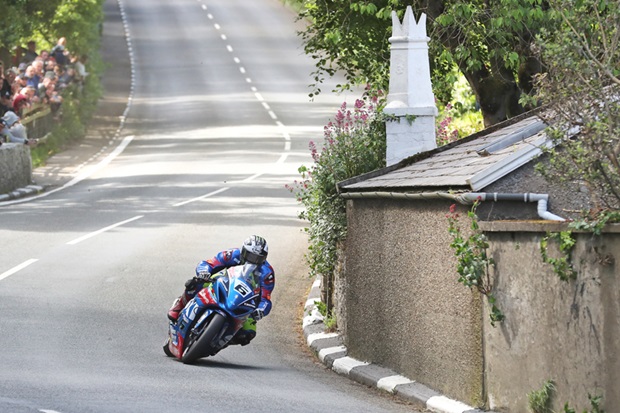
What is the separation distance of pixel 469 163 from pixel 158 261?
8.96m

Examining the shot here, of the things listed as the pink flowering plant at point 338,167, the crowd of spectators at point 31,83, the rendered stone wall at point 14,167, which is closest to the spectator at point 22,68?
the crowd of spectators at point 31,83

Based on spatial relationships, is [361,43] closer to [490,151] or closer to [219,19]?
[490,151]

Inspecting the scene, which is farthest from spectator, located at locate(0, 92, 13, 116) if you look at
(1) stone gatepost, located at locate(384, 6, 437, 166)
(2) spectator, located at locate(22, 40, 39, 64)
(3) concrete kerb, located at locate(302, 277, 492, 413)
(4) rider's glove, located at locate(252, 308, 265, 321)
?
(4) rider's glove, located at locate(252, 308, 265, 321)

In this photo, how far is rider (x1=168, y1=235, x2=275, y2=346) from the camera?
547 inches

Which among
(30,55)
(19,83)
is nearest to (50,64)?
(30,55)

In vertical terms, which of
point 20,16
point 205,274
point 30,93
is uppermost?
point 20,16

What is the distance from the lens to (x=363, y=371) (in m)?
13.7

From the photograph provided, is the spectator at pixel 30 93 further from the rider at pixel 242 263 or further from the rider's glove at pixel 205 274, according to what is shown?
the rider's glove at pixel 205 274

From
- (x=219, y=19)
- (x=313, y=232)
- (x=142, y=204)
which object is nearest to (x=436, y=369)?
(x=313, y=232)

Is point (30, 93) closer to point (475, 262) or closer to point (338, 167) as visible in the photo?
point (338, 167)

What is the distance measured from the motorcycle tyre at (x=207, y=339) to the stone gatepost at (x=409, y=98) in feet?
9.93

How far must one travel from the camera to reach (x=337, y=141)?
1661 centimetres

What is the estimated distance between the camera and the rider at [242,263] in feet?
45.6

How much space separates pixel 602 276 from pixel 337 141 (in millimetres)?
7117
